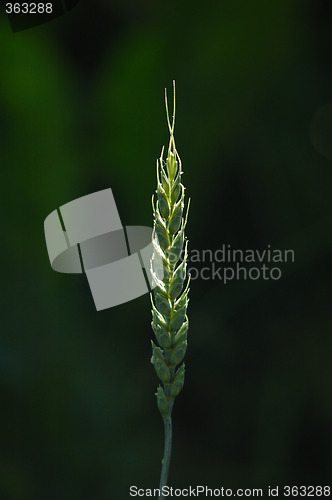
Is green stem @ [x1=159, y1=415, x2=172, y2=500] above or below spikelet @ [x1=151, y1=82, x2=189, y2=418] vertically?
below

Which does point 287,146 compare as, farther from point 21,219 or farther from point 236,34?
point 21,219

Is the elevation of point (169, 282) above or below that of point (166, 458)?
above

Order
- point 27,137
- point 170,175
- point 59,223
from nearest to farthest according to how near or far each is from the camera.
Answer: point 170,175
point 59,223
point 27,137

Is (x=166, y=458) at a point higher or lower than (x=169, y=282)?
lower

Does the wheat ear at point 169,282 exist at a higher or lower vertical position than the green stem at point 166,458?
higher

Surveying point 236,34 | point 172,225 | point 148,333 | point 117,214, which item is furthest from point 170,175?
point 236,34

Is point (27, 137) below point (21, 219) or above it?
above

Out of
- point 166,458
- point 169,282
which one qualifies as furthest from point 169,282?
point 166,458

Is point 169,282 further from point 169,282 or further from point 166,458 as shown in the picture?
point 166,458
